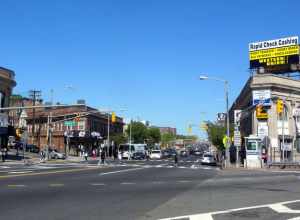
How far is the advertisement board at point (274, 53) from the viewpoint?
2795 inches

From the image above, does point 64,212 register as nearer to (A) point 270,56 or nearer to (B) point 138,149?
(A) point 270,56

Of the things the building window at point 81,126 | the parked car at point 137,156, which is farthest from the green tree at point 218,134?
the building window at point 81,126

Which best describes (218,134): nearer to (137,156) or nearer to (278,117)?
(278,117)

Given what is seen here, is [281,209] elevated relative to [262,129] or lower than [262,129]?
lower

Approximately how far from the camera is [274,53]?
72625 mm

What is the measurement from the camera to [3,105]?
63.8m

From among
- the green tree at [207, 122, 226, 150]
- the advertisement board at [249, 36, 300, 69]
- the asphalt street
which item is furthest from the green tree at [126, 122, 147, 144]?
the asphalt street

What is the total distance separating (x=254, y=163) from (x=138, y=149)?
55.1 metres

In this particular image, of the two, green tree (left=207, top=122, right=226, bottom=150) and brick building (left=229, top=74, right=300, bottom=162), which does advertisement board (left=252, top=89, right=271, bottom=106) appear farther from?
green tree (left=207, top=122, right=226, bottom=150)

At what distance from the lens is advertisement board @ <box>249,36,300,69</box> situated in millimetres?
71000

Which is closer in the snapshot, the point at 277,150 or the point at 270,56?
the point at 277,150

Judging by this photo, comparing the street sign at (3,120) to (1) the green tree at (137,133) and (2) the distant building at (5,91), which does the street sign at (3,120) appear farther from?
(1) the green tree at (137,133)

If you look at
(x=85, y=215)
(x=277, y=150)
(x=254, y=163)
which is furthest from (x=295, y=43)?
(x=85, y=215)

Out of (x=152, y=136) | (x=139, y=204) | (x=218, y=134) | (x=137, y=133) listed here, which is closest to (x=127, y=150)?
(x=218, y=134)
